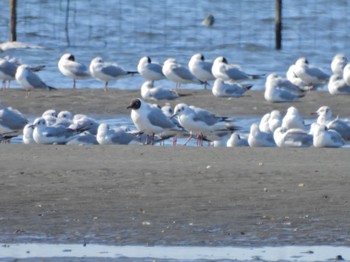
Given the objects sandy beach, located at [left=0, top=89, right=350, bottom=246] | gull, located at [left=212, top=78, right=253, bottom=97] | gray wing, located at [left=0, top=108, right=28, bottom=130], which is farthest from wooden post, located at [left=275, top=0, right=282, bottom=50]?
sandy beach, located at [left=0, top=89, right=350, bottom=246]

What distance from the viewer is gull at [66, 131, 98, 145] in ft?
48.2

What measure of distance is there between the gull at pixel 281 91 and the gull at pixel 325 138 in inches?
222

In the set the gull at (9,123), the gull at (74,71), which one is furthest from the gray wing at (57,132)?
the gull at (74,71)

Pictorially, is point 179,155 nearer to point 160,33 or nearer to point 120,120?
point 120,120

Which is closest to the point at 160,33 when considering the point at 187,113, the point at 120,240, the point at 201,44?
the point at 201,44

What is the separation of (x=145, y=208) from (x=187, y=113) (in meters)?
6.52

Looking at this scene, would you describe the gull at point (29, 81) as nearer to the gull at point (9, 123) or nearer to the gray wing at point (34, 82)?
the gray wing at point (34, 82)

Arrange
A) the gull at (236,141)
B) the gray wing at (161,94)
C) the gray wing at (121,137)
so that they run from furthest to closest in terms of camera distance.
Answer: the gray wing at (161,94), the gull at (236,141), the gray wing at (121,137)

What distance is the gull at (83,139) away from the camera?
1469cm

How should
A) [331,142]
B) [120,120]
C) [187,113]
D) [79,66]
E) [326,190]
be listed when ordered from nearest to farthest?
[326,190], [331,142], [187,113], [120,120], [79,66]

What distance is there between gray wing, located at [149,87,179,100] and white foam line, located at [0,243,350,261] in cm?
1183

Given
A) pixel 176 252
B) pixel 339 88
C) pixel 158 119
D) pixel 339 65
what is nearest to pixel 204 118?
pixel 158 119

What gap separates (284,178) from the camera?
1130 cm

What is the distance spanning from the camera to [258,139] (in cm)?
1484
